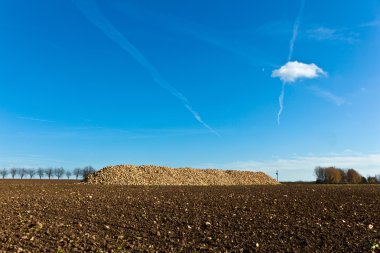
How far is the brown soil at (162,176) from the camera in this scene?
4784 centimetres

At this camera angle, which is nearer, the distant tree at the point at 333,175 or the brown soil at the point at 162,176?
the brown soil at the point at 162,176

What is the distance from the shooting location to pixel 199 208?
747 inches

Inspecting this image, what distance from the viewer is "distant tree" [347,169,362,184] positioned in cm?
9098

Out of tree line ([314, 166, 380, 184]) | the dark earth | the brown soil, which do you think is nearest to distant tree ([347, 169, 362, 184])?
tree line ([314, 166, 380, 184])

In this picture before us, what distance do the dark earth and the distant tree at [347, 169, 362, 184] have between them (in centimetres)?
7699

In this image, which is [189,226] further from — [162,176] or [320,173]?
[320,173]

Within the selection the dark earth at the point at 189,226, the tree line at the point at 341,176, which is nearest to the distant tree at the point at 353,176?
the tree line at the point at 341,176

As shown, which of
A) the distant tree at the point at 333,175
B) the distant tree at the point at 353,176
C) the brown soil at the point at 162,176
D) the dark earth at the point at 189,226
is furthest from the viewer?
the distant tree at the point at 353,176

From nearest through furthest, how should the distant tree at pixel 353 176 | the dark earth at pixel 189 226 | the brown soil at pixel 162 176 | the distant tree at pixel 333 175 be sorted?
the dark earth at pixel 189 226 < the brown soil at pixel 162 176 < the distant tree at pixel 333 175 < the distant tree at pixel 353 176

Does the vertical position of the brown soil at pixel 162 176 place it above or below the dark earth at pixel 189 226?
above

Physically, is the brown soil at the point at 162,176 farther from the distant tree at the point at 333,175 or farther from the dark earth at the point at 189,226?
the distant tree at the point at 333,175

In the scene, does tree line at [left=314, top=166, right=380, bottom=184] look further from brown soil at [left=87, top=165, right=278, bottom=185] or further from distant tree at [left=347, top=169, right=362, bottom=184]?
brown soil at [left=87, top=165, right=278, bottom=185]

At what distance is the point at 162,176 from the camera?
51.6 meters

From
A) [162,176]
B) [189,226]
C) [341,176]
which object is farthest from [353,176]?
[189,226]
